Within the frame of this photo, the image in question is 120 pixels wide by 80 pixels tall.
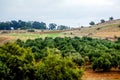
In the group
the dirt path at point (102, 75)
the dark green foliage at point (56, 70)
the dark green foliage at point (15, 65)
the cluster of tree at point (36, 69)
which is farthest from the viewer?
the dirt path at point (102, 75)

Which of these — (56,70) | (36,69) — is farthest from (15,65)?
(56,70)

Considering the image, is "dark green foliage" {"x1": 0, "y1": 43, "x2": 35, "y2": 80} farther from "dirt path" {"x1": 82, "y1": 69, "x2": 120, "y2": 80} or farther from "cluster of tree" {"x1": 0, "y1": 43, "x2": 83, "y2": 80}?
"dirt path" {"x1": 82, "y1": 69, "x2": 120, "y2": 80}

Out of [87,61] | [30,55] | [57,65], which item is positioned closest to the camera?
[57,65]

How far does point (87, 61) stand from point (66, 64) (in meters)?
37.0

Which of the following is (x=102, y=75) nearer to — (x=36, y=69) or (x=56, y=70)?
(x=56, y=70)

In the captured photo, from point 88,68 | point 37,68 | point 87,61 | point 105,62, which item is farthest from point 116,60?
point 37,68

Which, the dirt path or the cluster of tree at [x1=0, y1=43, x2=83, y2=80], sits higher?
the cluster of tree at [x1=0, y1=43, x2=83, y2=80]

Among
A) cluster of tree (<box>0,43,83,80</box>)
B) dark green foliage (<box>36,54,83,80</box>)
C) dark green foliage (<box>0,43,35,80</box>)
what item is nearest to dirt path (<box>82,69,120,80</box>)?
cluster of tree (<box>0,43,83,80</box>)

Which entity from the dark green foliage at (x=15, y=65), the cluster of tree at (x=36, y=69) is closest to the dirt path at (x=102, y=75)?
the cluster of tree at (x=36, y=69)

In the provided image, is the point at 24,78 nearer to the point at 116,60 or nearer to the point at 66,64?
the point at 66,64

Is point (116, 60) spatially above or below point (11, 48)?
below

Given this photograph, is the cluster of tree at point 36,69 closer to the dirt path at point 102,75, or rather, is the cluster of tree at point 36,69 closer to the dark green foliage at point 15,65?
the dark green foliage at point 15,65

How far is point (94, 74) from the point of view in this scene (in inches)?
2633

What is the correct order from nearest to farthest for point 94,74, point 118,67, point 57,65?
point 57,65
point 94,74
point 118,67
